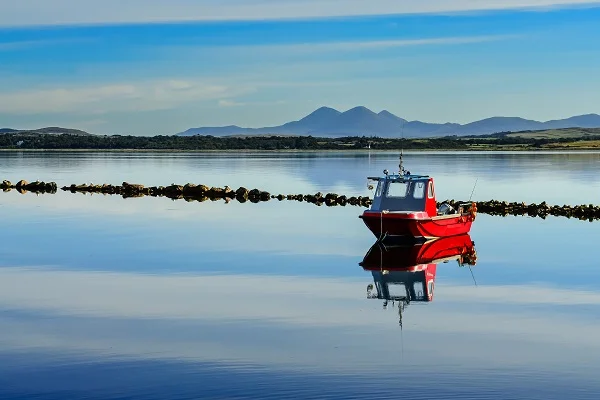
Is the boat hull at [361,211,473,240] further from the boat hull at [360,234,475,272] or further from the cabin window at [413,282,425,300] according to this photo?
the cabin window at [413,282,425,300]

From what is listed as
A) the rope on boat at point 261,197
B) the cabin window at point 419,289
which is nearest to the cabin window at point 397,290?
the cabin window at point 419,289

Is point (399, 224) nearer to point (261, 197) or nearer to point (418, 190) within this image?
point (418, 190)

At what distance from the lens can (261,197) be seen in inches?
2259

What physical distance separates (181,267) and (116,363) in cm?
1157

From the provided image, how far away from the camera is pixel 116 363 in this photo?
15.6 m

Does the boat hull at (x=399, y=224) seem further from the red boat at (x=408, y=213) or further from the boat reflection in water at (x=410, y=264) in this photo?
the boat reflection in water at (x=410, y=264)

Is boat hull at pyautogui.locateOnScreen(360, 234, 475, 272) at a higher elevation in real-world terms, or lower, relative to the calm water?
lower

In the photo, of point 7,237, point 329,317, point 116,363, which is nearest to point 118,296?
point 329,317

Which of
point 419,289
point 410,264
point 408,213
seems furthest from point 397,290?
point 408,213

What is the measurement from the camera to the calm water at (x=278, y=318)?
14.6m

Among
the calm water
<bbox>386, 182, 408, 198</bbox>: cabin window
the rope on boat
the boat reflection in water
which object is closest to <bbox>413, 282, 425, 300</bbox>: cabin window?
the boat reflection in water

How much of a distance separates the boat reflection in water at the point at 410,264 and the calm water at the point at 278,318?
1.43 ft

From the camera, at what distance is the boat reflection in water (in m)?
23.1

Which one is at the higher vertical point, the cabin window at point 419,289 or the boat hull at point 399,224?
the boat hull at point 399,224
